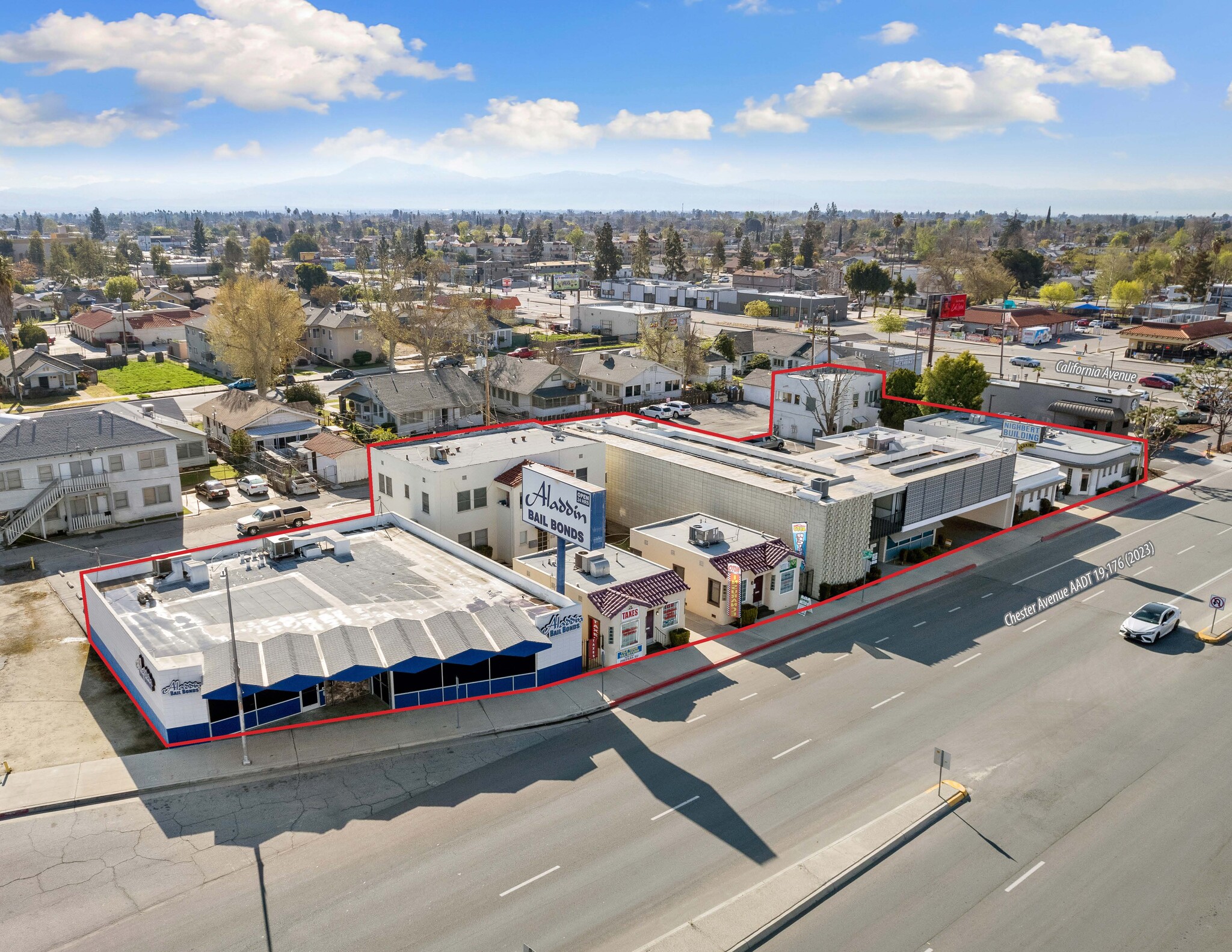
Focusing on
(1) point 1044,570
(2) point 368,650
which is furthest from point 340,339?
(1) point 1044,570

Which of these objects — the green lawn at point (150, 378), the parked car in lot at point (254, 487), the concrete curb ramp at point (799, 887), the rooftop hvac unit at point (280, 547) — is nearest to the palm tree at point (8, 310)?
the green lawn at point (150, 378)

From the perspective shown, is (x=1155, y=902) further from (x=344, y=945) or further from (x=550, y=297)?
(x=550, y=297)

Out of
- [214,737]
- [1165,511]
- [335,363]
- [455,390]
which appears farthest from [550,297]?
[214,737]

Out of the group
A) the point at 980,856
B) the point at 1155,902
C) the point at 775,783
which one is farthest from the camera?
the point at 775,783

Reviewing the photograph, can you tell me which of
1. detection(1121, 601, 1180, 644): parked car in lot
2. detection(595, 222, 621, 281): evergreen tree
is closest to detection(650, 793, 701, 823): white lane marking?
detection(1121, 601, 1180, 644): parked car in lot

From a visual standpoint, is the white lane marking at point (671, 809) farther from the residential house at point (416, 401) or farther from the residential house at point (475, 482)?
the residential house at point (416, 401)

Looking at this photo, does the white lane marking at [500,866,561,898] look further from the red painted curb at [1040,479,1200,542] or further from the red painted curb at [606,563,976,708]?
the red painted curb at [1040,479,1200,542]

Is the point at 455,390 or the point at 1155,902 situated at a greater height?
the point at 455,390
